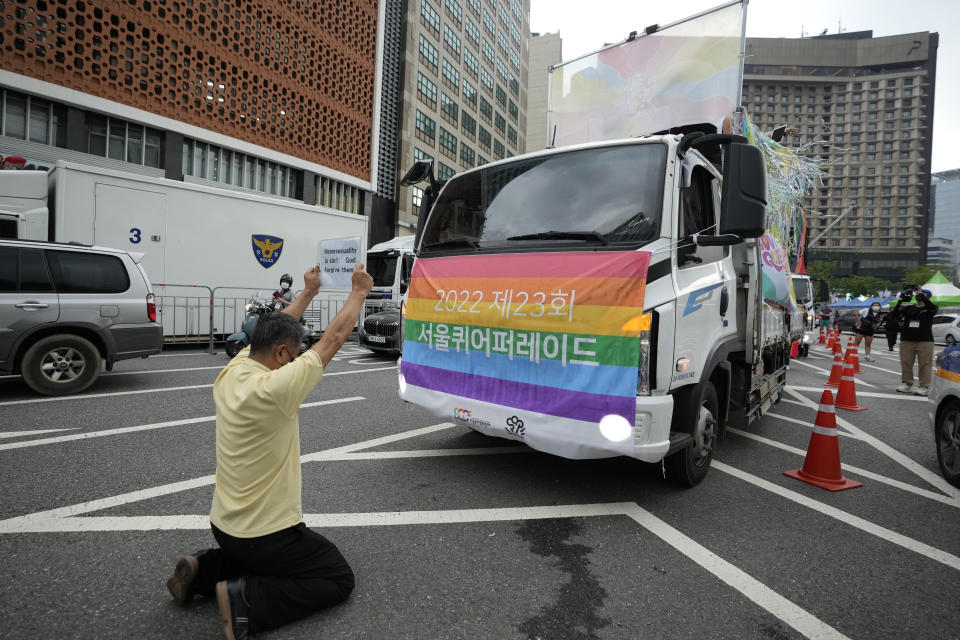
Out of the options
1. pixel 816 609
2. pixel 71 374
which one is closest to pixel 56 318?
pixel 71 374

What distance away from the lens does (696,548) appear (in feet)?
9.71

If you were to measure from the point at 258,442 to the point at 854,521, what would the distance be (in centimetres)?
373

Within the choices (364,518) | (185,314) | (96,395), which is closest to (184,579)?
(364,518)

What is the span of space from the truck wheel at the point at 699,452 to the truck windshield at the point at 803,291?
741cm

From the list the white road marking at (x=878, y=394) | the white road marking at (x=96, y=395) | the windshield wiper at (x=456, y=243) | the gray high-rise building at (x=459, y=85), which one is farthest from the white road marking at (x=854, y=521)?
the gray high-rise building at (x=459, y=85)

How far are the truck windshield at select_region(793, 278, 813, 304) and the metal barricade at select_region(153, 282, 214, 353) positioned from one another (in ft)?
38.4

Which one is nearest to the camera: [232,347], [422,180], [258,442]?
[258,442]

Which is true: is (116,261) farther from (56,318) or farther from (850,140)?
(850,140)

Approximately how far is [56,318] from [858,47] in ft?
475

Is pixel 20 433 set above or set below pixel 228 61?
below

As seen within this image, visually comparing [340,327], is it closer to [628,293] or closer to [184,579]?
[184,579]

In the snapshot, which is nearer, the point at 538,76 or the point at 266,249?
the point at 266,249

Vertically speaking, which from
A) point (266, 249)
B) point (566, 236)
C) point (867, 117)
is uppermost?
point (867, 117)

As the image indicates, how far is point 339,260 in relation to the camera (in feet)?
37.9
